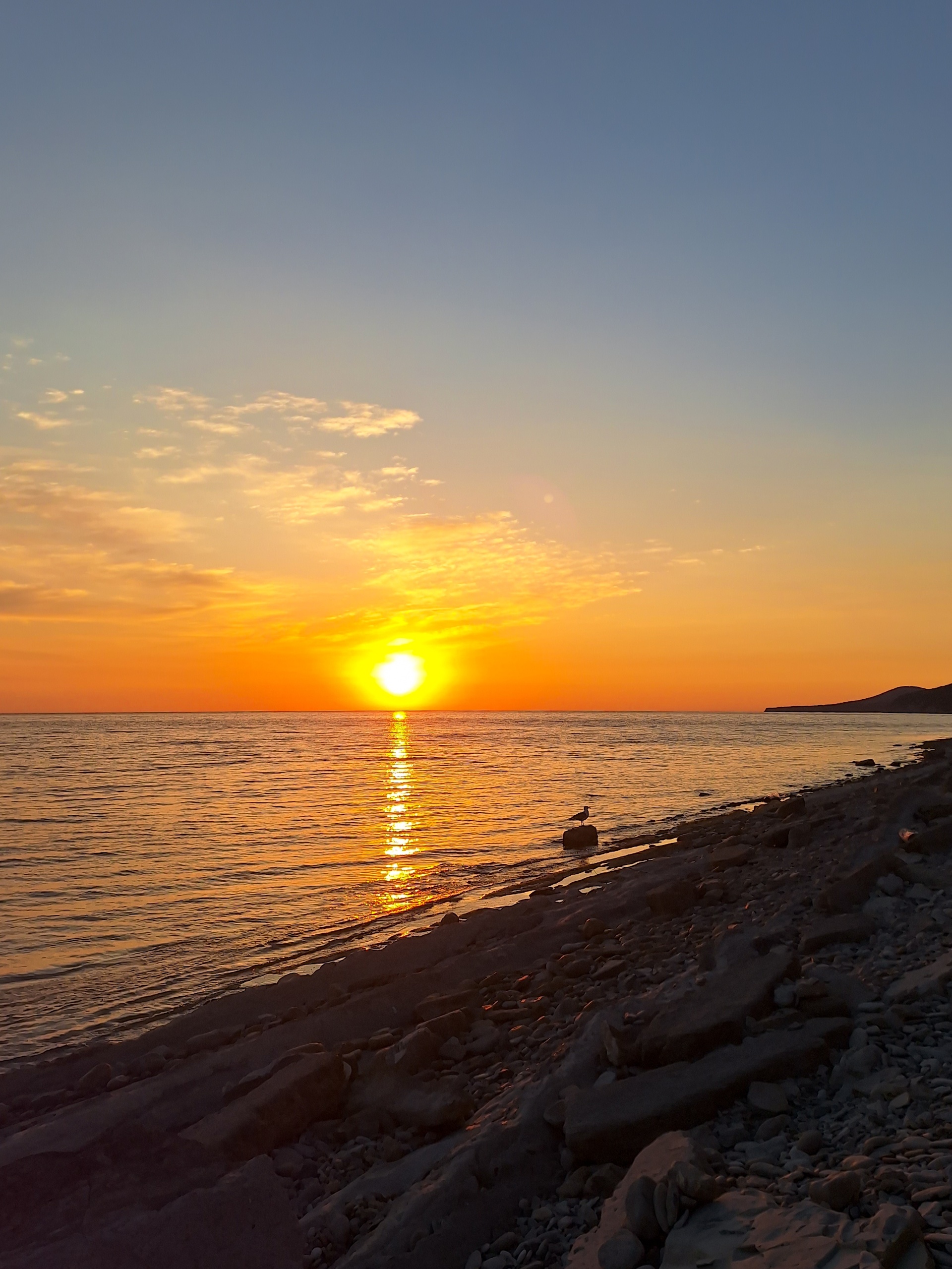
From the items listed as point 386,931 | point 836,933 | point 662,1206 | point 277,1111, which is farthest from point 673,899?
point 662,1206

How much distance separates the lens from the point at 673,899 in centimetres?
1294

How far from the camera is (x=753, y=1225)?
394cm

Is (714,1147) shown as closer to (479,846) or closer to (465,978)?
(465,978)

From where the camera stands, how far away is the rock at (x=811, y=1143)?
16.2 feet

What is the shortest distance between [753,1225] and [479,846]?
868 inches

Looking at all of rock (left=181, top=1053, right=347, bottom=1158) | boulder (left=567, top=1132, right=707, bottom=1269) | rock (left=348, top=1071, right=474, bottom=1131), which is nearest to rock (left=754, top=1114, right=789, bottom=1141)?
boulder (left=567, top=1132, right=707, bottom=1269)

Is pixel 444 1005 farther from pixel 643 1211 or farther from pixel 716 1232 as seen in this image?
pixel 716 1232

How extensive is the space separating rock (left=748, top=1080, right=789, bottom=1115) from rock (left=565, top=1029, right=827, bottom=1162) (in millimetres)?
91

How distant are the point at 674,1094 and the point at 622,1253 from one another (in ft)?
5.73

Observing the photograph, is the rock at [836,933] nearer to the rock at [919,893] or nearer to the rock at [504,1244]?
the rock at [919,893]

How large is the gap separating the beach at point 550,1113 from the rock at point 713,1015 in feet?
0.08

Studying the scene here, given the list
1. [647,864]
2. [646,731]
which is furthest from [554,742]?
[647,864]

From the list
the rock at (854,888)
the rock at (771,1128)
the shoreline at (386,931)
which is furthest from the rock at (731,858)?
the rock at (771,1128)

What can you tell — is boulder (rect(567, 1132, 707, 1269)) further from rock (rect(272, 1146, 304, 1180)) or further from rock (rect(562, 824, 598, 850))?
rock (rect(562, 824, 598, 850))
